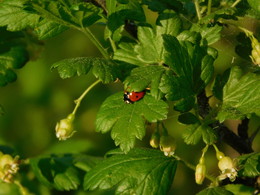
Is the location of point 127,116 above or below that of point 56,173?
above

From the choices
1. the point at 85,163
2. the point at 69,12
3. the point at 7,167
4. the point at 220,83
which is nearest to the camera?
the point at 69,12

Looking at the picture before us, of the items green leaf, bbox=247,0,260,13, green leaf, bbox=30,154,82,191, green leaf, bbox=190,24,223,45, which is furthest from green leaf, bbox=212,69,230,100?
green leaf, bbox=30,154,82,191

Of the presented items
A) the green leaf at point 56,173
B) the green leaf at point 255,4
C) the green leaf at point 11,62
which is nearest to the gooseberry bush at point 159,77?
the green leaf at point 255,4

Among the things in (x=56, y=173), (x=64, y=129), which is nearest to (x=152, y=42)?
(x=64, y=129)

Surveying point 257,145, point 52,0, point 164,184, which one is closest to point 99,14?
point 52,0

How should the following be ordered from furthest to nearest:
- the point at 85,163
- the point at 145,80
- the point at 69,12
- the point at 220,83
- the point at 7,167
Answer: the point at 85,163
the point at 7,167
the point at 220,83
the point at 69,12
the point at 145,80

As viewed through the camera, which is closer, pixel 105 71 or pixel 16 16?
pixel 105 71

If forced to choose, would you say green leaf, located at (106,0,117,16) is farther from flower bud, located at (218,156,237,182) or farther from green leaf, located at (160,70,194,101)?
flower bud, located at (218,156,237,182)

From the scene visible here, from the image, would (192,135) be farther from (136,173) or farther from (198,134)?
(136,173)
